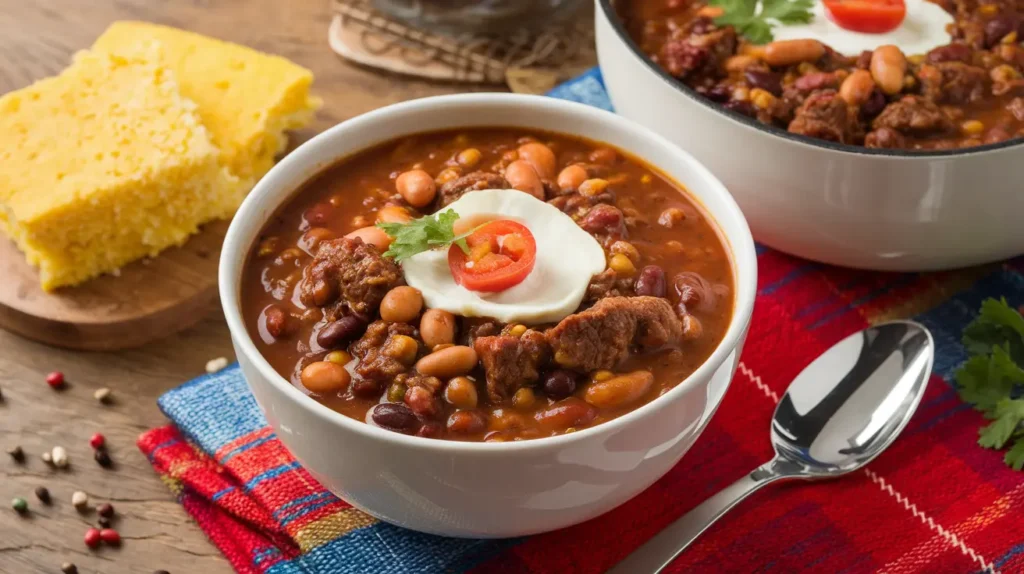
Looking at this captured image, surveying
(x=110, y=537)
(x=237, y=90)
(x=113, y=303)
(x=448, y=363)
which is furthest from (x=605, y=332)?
(x=237, y=90)

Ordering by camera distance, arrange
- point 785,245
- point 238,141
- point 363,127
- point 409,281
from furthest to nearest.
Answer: point 238,141 < point 785,245 < point 363,127 < point 409,281

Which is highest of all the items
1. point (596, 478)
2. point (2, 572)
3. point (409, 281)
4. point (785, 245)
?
point (409, 281)

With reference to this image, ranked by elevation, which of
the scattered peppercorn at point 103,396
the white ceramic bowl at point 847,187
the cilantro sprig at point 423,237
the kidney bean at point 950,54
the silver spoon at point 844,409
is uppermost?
the cilantro sprig at point 423,237

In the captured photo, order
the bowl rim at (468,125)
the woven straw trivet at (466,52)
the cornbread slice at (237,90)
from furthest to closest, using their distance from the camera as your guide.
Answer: the woven straw trivet at (466,52), the cornbread slice at (237,90), the bowl rim at (468,125)

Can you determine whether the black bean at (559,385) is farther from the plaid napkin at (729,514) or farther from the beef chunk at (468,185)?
the beef chunk at (468,185)

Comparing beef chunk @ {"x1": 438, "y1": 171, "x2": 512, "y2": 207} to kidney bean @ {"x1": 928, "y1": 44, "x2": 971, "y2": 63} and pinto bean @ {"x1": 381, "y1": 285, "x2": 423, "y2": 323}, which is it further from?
kidney bean @ {"x1": 928, "y1": 44, "x2": 971, "y2": 63}

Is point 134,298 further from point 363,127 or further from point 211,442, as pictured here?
point 363,127

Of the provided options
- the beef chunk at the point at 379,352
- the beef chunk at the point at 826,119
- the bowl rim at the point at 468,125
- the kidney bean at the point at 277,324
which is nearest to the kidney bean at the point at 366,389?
the beef chunk at the point at 379,352

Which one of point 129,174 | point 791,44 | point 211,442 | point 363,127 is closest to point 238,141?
point 129,174
